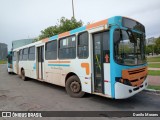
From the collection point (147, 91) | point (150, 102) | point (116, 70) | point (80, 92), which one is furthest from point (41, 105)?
point (147, 91)

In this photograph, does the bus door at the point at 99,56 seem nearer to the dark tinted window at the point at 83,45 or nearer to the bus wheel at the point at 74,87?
the dark tinted window at the point at 83,45

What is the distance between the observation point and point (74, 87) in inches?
293

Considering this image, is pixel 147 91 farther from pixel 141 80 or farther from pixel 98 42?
pixel 98 42

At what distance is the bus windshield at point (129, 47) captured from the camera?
5.54m

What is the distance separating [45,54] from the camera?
9.81m

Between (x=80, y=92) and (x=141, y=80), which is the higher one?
(x=141, y=80)

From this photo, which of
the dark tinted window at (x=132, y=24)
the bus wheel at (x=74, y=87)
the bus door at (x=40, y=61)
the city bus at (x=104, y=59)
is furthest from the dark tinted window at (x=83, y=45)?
the bus door at (x=40, y=61)

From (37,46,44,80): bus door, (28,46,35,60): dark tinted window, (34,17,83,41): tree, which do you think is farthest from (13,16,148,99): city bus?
(34,17,83,41): tree

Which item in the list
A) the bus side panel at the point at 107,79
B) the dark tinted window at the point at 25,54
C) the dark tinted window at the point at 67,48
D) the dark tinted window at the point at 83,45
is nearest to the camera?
the bus side panel at the point at 107,79

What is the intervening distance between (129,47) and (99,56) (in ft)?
3.57

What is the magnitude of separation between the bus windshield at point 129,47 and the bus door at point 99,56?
0.38 meters

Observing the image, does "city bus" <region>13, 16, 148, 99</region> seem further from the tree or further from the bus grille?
the tree

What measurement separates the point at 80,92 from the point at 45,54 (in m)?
3.63

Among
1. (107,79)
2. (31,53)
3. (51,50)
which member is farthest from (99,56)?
(31,53)
